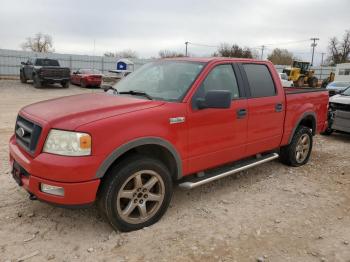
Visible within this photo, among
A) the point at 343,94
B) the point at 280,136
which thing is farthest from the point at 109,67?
the point at 280,136

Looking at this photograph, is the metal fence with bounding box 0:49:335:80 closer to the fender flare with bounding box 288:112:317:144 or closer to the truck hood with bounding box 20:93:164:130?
the fender flare with bounding box 288:112:317:144

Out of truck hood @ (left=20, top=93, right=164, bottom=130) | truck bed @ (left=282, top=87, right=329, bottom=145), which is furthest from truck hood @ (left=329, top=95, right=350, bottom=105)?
truck hood @ (left=20, top=93, right=164, bottom=130)

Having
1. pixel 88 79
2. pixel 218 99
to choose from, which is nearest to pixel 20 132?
pixel 218 99

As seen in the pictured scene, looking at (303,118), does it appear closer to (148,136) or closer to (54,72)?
(148,136)

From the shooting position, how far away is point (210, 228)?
12.1 feet

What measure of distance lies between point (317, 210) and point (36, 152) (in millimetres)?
3353

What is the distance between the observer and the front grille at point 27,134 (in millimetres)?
3213

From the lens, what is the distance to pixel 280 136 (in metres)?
5.29

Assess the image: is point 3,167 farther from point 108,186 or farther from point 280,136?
point 280,136

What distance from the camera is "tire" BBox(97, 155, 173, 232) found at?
3.27 m

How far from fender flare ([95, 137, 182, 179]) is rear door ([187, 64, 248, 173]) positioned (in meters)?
0.24

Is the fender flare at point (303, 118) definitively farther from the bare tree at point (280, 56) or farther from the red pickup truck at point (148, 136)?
the bare tree at point (280, 56)

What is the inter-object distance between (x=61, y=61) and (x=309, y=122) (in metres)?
28.1

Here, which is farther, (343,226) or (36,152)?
(343,226)
